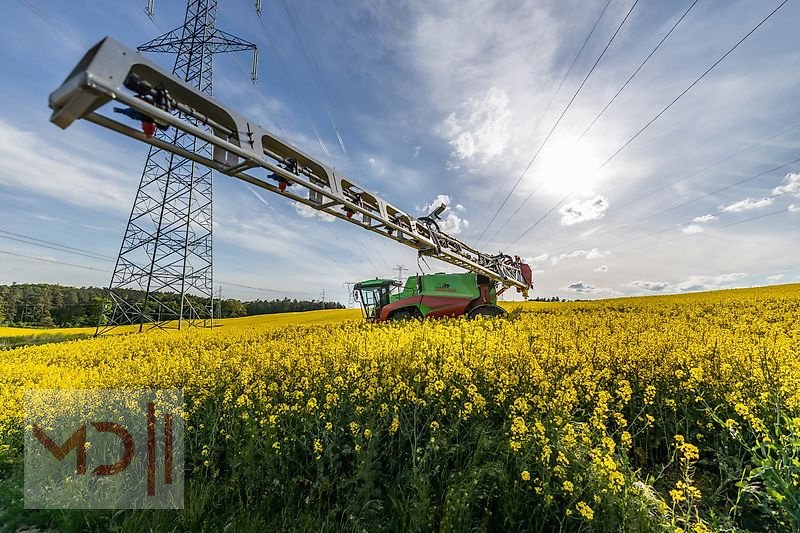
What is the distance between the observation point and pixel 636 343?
245 inches

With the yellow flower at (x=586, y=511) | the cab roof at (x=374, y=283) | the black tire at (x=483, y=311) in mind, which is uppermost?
the cab roof at (x=374, y=283)

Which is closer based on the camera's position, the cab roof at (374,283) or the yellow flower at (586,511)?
the yellow flower at (586,511)

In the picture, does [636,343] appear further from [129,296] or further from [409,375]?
[129,296]

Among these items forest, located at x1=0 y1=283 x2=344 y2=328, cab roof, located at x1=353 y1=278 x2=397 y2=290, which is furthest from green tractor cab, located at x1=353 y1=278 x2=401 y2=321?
forest, located at x1=0 y1=283 x2=344 y2=328

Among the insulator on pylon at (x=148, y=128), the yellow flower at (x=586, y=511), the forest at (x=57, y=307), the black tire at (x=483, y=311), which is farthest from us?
the forest at (x=57, y=307)

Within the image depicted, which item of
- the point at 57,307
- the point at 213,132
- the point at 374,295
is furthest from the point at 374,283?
the point at 57,307

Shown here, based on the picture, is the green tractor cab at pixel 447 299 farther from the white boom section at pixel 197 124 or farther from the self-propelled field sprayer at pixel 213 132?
the white boom section at pixel 197 124

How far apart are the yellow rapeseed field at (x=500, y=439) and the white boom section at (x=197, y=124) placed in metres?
2.85

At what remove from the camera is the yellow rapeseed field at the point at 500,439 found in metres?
2.77

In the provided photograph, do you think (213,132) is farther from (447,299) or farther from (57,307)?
(57,307)

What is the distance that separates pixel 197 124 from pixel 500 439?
190 inches

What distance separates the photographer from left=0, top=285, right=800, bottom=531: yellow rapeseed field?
2.77 meters

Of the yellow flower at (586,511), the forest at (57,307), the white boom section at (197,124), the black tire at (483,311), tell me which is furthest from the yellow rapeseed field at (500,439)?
the forest at (57,307)

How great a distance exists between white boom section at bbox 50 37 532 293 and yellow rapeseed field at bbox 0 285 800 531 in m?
2.85
